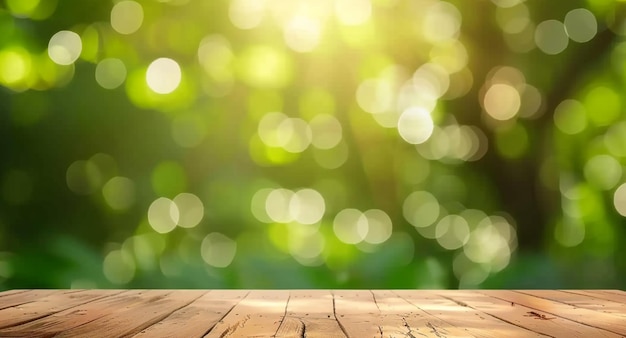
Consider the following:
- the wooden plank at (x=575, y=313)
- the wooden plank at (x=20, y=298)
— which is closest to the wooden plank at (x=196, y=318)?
the wooden plank at (x=20, y=298)

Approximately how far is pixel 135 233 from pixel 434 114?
62.7 inches

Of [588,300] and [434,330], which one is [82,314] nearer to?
[434,330]

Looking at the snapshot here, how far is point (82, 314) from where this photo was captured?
7.34 feet

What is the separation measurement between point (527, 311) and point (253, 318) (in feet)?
2.62

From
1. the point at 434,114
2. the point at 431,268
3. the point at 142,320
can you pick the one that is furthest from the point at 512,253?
the point at 142,320

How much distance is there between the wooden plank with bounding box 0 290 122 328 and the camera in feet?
7.01

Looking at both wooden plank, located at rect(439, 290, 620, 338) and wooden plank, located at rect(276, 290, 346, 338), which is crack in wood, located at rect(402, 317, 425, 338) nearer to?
wooden plank, located at rect(276, 290, 346, 338)

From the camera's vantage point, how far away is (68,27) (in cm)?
401

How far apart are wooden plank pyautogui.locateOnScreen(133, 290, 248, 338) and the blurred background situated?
1276mm

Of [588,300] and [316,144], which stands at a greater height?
[316,144]

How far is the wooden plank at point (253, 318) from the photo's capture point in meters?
1.85

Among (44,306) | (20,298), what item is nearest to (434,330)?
(44,306)

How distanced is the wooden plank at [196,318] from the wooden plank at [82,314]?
0.19 meters

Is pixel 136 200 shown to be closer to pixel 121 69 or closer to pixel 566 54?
pixel 121 69
